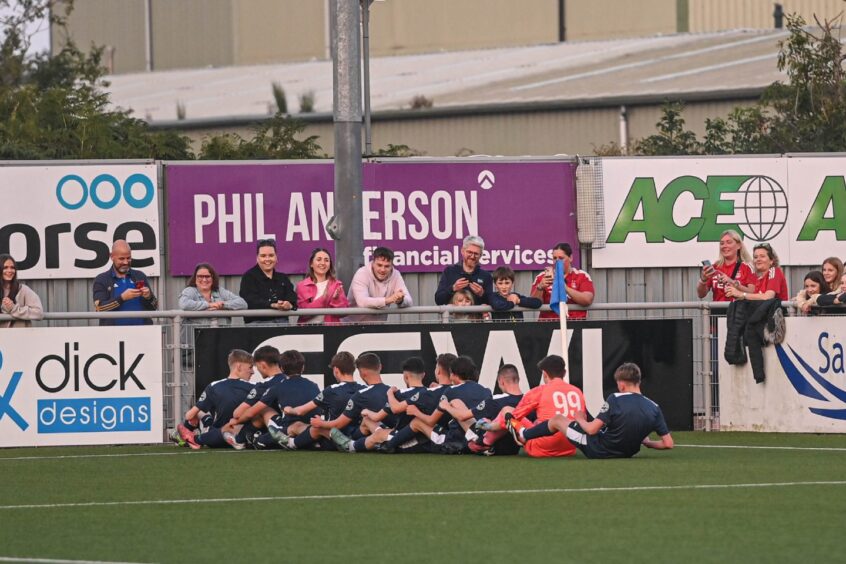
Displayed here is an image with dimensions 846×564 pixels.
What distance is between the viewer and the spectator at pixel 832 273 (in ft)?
57.7

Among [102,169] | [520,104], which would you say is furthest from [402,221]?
[520,104]

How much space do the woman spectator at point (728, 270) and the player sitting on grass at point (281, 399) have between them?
456 cm

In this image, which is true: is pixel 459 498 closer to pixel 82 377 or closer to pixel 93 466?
pixel 93 466

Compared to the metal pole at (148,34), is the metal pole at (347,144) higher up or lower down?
lower down

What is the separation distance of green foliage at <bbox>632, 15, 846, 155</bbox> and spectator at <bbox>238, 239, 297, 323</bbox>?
1181 cm

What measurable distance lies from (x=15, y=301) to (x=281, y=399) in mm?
3200

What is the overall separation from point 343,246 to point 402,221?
1784 mm

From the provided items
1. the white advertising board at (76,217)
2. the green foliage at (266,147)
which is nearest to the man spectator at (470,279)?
the white advertising board at (76,217)

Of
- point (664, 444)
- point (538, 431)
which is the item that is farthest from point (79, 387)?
point (664, 444)

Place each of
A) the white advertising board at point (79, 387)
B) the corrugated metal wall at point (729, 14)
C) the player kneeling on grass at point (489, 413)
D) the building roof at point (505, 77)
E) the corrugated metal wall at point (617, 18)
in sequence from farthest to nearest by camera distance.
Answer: the corrugated metal wall at point (617, 18)
the corrugated metal wall at point (729, 14)
the building roof at point (505, 77)
the white advertising board at point (79, 387)
the player kneeling on grass at point (489, 413)

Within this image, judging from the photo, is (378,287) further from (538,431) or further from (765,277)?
(765,277)

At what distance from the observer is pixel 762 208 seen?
20.2 meters

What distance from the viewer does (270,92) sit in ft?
164

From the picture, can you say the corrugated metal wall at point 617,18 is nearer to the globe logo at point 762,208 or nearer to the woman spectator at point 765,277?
the globe logo at point 762,208
